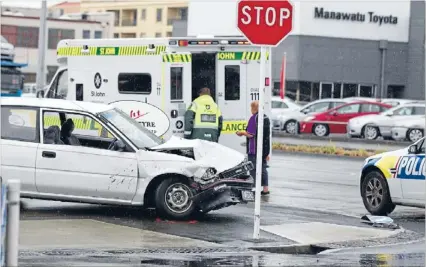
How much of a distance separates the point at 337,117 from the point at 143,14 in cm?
6657

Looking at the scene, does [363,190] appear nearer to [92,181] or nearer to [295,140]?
[92,181]

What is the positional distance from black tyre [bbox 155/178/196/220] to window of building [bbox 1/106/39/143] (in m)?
1.83

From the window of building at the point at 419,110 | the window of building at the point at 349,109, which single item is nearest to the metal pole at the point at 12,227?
the window of building at the point at 419,110

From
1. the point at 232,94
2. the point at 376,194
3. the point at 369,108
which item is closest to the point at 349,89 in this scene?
the point at 369,108

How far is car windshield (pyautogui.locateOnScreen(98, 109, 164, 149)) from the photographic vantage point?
48.3 feet

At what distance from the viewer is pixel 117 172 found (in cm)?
1426

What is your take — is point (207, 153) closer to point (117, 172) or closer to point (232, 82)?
point (117, 172)

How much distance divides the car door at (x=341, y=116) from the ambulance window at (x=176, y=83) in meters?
21.2

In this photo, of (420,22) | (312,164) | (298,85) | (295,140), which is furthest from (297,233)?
(420,22)

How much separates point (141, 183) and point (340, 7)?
51268 mm

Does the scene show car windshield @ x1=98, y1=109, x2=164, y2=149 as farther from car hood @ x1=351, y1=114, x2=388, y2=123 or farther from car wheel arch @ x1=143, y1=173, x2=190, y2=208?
car hood @ x1=351, y1=114, x2=388, y2=123

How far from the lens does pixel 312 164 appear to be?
28391 mm

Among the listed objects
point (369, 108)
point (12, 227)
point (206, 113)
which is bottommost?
point (12, 227)

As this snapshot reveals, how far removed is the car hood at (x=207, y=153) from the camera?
14430 millimetres
